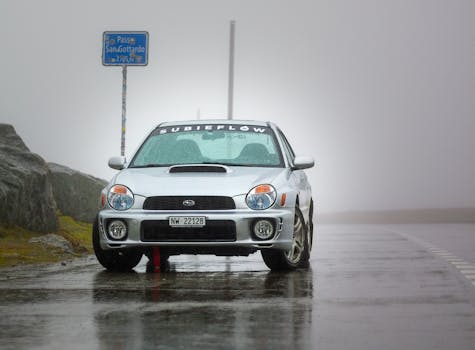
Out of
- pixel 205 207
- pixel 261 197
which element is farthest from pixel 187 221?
pixel 261 197

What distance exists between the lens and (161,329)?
7.80 meters

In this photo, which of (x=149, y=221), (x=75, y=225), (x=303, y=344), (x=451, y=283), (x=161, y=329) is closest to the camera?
(x=303, y=344)

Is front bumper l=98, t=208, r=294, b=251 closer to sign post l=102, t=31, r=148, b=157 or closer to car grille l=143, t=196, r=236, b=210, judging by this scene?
car grille l=143, t=196, r=236, b=210

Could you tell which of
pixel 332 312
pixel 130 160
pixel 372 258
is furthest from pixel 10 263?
pixel 332 312

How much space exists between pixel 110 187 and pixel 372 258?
5.04 metres

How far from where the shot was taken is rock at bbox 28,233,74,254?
1756 cm

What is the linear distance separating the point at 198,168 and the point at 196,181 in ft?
1.47

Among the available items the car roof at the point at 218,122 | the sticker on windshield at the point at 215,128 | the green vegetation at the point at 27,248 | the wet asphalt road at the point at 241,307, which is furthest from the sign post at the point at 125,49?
the wet asphalt road at the point at 241,307

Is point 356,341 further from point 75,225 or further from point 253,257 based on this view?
point 75,225

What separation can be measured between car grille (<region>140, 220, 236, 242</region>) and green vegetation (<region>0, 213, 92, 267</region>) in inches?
116

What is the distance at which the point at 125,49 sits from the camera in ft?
68.8

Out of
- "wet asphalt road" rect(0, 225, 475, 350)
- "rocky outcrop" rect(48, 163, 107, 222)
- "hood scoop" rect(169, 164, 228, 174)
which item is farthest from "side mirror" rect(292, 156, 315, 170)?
"rocky outcrop" rect(48, 163, 107, 222)

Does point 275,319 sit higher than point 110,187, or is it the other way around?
point 110,187

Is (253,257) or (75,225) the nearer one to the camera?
(253,257)
